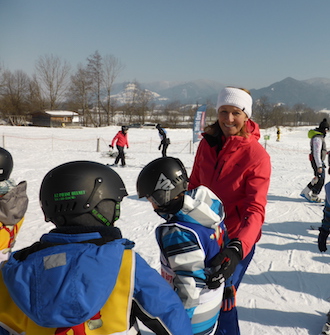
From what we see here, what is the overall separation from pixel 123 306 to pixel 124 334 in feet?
0.38

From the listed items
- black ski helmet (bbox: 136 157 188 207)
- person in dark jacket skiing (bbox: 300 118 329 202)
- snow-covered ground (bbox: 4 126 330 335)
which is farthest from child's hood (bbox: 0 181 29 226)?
person in dark jacket skiing (bbox: 300 118 329 202)

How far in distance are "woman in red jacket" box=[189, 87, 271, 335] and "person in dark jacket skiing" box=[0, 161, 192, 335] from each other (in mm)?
584

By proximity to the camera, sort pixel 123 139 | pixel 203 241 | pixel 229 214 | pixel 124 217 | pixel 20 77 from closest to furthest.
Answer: pixel 203 241 → pixel 229 214 → pixel 124 217 → pixel 123 139 → pixel 20 77

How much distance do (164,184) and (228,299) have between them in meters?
0.87

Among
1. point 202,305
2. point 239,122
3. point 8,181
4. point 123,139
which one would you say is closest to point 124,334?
point 202,305

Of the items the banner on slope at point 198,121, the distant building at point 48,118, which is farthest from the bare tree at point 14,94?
the banner on slope at point 198,121

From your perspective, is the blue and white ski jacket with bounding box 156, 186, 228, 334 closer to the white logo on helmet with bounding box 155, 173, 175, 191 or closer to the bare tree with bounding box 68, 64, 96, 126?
the white logo on helmet with bounding box 155, 173, 175, 191

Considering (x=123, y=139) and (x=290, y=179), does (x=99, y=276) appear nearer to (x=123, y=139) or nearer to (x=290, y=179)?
(x=290, y=179)

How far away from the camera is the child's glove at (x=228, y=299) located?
180 cm

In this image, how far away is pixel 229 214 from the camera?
6.48 ft

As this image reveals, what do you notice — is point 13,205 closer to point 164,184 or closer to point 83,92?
point 164,184

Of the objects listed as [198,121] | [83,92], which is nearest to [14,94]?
[83,92]

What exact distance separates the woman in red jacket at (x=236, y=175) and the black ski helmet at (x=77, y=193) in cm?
71

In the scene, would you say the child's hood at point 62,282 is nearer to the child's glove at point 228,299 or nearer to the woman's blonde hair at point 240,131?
the child's glove at point 228,299
